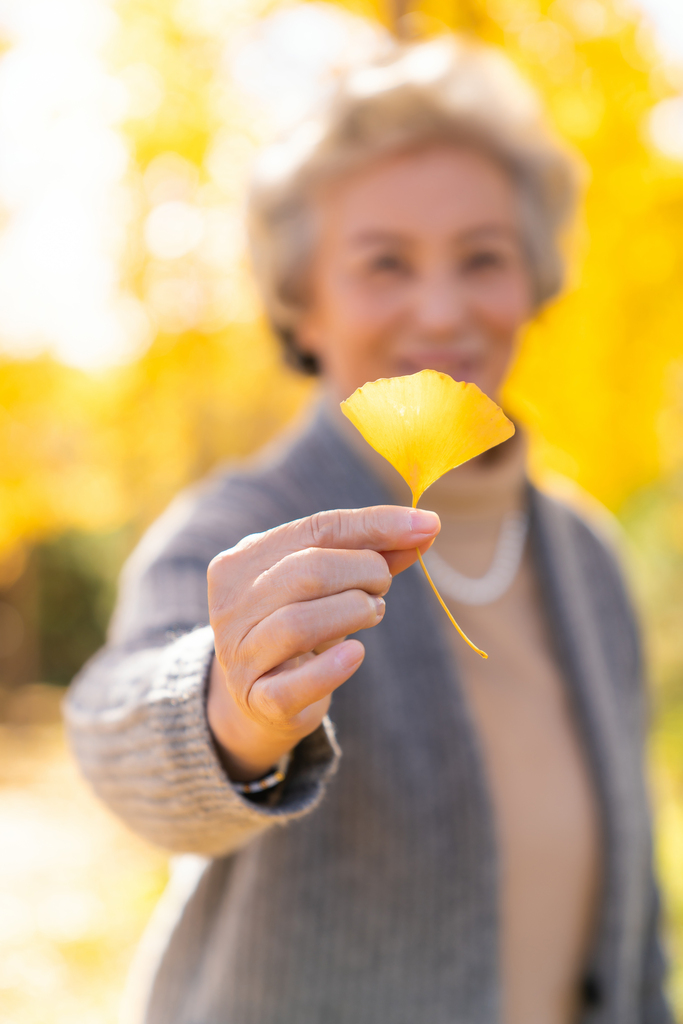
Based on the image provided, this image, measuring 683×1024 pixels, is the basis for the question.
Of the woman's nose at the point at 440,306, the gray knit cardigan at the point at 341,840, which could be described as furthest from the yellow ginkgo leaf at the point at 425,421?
the woman's nose at the point at 440,306

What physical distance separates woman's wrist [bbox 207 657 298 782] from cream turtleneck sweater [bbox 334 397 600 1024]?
61cm

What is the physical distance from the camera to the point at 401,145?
144 cm

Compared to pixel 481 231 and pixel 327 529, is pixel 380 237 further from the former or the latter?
pixel 327 529

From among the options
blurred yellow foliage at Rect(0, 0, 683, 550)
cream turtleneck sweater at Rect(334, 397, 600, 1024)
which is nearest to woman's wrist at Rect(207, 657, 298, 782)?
cream turtleneck sweater at Rect(334, 397, 600, 1024)

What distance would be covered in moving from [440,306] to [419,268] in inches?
4.2

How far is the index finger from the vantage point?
0.60m

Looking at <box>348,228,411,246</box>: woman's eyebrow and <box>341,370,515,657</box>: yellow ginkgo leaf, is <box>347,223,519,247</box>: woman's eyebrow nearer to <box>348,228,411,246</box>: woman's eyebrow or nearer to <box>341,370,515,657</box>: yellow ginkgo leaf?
<box>348,228,411,246</box>: woman's eyebrow

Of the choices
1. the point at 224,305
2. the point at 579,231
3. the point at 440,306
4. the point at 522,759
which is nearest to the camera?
the point at 440,306

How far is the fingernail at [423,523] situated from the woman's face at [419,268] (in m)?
0.82

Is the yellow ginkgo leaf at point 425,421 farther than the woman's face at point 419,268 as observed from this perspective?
No

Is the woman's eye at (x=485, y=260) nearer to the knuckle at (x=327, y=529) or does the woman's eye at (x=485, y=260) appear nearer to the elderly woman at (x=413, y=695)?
the elderly woman at (x=413, y=695)

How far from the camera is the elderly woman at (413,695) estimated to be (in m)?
1.13

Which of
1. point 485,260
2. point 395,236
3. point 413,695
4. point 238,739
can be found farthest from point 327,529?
point 485,260

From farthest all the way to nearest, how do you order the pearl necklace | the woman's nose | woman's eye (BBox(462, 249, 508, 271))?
the pearl necklace, woman's eye (BBox(462, 249, 508, 271)), the woman's nose
